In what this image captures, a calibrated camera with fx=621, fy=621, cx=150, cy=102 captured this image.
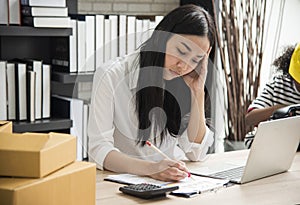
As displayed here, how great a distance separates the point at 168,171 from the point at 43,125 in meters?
1.29

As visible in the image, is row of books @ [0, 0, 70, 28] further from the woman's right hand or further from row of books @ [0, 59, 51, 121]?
the woman's right hand

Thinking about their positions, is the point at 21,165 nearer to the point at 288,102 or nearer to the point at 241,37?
the point at 288,102

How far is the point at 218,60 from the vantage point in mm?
4109

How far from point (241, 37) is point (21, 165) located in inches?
107

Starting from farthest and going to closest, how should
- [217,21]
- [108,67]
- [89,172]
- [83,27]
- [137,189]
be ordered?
[217,21] → [83,27] → [108,67] → [137,189] → [89,172]

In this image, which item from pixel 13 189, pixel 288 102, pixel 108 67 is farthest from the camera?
pixel 288 102

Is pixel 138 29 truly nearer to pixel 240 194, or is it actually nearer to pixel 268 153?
pixel 268 153

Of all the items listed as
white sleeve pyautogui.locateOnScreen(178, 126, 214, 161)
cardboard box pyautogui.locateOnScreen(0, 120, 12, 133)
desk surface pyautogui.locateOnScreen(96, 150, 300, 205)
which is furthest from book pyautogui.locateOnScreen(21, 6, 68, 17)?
cardboard box pyautogui.locateOnScreen(0, 120, 12, 133)

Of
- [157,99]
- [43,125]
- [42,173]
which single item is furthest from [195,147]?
[43,125]

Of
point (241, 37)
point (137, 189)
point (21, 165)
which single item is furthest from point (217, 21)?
point (21, 165)

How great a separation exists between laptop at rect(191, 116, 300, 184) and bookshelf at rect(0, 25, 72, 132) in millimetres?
1201

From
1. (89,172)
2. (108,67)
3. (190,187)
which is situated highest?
(108,67)

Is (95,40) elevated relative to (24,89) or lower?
elevated

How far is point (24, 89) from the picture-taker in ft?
10.3
